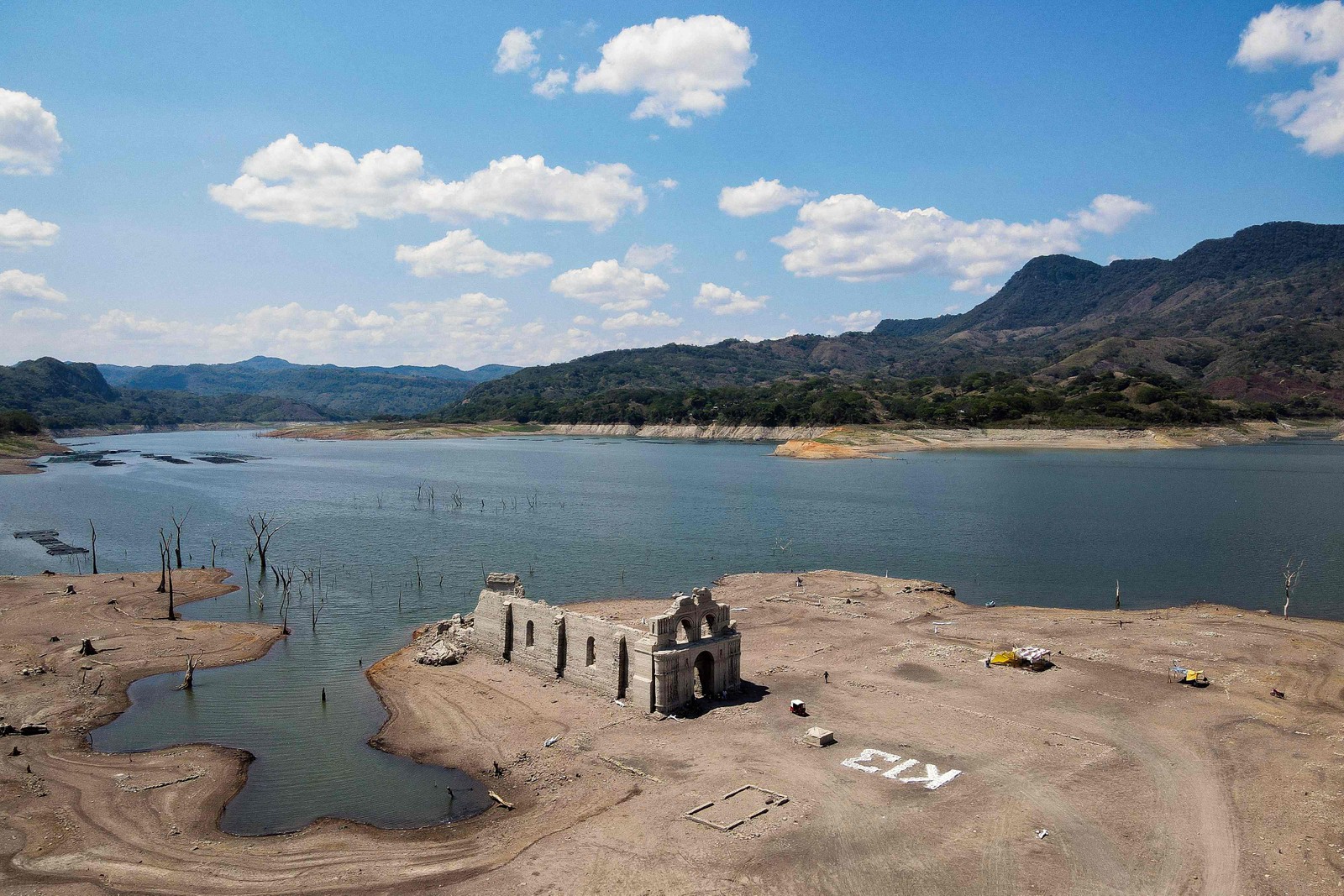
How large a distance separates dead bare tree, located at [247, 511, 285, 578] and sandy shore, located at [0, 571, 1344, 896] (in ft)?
69.9

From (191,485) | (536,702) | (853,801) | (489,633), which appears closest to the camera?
(853,801)

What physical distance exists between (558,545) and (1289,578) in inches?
2269

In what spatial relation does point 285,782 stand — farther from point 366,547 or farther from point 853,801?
point 366,547

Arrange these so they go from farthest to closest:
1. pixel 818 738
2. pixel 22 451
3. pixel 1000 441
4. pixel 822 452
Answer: pixel 1000 441 < pixel 822 452 < pixel 22 451 < pixel 818 738

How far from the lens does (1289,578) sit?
2125 inches

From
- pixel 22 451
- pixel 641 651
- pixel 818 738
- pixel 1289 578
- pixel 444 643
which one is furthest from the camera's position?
pixel 22 451

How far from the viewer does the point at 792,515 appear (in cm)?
9400

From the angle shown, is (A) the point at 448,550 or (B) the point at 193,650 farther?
(A) the point at 448,550

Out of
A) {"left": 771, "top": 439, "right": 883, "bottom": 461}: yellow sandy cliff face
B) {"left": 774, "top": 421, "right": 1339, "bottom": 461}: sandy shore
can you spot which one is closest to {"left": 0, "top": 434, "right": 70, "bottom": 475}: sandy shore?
{"left": 771, "top": 439, "right": 883, "bottom": 461}: yellow sandy cliff face

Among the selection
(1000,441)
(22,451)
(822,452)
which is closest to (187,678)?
(822,452)

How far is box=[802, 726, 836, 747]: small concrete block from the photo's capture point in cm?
3020

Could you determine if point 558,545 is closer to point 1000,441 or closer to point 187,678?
point 187,678

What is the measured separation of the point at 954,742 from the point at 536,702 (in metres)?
17.6

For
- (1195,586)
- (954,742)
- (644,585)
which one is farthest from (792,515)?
(954,742)
